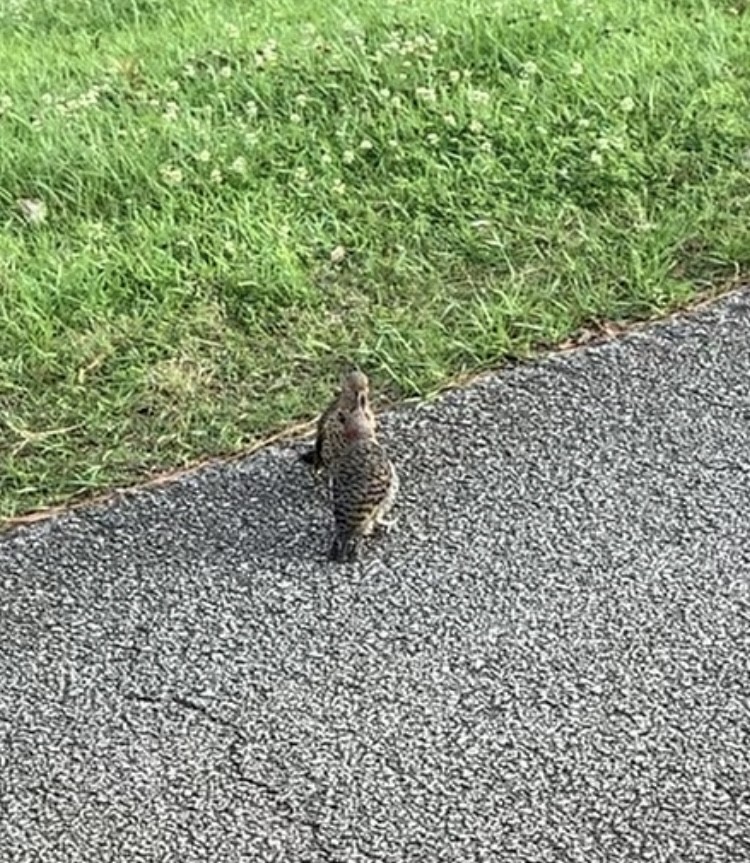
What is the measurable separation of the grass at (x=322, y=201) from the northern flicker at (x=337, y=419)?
343 mm

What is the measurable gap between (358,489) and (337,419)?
27cm

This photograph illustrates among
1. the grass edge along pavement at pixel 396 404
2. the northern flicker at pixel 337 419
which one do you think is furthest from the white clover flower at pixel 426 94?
the northern flicker at pixel 337 419

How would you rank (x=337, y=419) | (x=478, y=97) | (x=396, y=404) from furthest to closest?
(x=478, y=97) → (x=396, y=404) → (x=337, y=419)

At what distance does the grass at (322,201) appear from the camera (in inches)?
211

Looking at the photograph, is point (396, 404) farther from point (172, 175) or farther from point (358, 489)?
point (172, 175)

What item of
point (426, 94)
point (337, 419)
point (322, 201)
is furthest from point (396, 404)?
point (426, 94)

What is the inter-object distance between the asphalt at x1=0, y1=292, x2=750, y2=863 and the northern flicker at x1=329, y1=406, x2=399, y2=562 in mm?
67

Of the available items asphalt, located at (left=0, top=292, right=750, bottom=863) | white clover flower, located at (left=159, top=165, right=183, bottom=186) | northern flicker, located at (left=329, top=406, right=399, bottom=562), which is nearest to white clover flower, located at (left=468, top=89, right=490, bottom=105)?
white clover flower, located at (left=159, top=165, right=183, bottom=186)

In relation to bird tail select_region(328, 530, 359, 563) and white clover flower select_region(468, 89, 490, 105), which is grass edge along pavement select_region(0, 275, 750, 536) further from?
white clover flower select_region(468, 89, 490, 105)

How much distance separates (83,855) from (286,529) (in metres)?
1.22

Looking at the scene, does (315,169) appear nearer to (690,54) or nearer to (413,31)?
(413,31)

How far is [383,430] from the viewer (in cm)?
514

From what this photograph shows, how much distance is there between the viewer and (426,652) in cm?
425

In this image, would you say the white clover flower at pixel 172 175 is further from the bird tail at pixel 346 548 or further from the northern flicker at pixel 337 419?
the bird tail at pixel 346 548
